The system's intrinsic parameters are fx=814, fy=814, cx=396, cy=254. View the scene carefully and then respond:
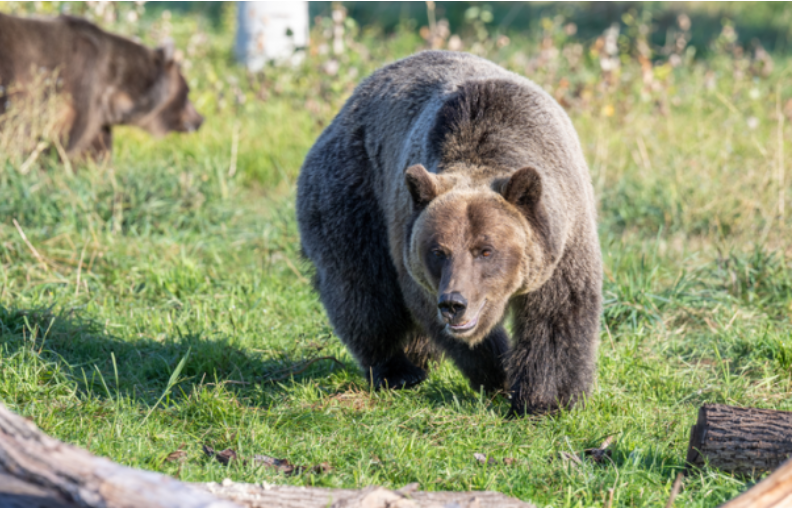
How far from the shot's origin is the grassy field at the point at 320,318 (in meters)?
3.60

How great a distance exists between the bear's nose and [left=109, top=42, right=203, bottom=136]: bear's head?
256 inches

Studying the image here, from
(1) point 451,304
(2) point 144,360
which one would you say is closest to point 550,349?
(1) point 451,304

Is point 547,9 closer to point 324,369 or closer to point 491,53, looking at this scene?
point 491,53

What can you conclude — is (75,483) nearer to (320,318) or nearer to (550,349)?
(550,349)

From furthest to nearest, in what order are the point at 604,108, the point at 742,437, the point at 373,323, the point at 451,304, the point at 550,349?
the point at 604,108 → the point at 373,323 → the point at 550,349 → the point at 451,304 → the point at 742,437

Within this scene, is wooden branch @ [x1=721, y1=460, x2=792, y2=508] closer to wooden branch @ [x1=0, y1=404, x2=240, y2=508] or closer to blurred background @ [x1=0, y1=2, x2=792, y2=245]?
wooden branch @ [x1=0, y1=404, x2=240, y2=508]

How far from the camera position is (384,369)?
4645 millimetres

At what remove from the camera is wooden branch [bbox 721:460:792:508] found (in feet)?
7.81

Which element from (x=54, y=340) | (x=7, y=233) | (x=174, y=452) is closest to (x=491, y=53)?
(x=7, y=233)

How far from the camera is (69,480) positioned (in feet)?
7.00

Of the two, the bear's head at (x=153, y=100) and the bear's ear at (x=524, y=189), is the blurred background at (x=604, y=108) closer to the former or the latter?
the bear's head at (x=153, y=100)

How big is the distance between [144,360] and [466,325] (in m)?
2.15

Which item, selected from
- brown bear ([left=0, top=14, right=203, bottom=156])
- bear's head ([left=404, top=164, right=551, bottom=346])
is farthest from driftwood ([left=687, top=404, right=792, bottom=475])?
brown bear ([left=0, top=14, right=203, bottom=156])

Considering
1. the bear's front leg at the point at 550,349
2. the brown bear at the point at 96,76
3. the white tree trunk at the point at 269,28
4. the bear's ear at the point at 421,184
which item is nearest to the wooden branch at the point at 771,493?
the bear's front leg at the point at 550,349
